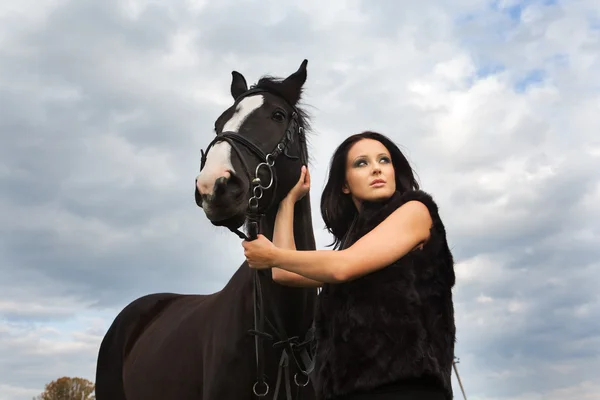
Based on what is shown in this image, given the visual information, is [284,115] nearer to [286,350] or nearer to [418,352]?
[286,350]

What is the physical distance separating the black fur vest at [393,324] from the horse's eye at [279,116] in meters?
1.79

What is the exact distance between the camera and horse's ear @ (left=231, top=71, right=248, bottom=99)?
532cm

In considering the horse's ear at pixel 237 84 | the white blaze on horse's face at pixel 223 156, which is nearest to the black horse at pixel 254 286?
the white blaze on horse's face at pixel 223 156

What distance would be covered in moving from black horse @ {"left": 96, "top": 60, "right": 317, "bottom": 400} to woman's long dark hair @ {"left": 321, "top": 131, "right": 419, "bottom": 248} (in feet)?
2.02

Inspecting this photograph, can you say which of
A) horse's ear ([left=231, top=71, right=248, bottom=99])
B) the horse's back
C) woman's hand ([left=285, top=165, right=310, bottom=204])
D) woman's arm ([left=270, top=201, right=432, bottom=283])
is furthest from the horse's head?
the horse's back

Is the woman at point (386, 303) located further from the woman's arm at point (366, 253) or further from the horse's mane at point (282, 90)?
the horse's mane at point (282, 90)

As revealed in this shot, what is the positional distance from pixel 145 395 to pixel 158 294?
2158 millimetres

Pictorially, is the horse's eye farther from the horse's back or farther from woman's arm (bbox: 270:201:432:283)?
the horse's back

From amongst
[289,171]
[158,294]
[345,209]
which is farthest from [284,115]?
[158,294]

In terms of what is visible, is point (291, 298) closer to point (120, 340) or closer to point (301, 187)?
point (301, 187)

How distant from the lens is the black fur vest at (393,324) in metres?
2.54

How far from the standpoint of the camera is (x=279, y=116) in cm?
448

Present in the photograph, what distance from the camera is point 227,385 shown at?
4141mm

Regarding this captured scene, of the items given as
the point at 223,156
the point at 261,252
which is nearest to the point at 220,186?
the point at 223,156
